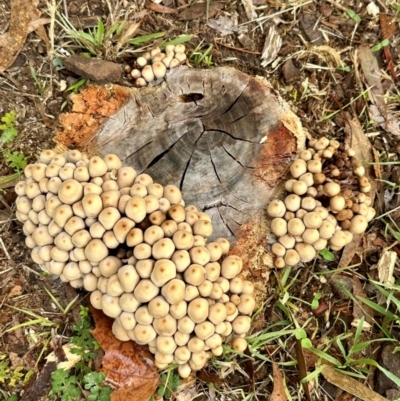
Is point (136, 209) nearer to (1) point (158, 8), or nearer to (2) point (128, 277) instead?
(2) point (128, 277)

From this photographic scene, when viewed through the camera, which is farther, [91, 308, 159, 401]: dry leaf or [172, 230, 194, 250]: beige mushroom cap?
[91, 308, 159, 401]: dry leaf

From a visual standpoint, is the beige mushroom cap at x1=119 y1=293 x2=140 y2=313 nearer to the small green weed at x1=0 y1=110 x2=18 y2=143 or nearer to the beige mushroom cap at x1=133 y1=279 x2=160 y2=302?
the beige mushroom cap at x1=133 y1=279 x2=160 y2=302

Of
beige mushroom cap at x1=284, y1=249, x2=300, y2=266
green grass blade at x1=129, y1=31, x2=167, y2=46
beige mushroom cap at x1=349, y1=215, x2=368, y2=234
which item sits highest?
green grass blade at x1=129, y1=31, x2=167, y2=46

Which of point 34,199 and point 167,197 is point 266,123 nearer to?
point 167,197

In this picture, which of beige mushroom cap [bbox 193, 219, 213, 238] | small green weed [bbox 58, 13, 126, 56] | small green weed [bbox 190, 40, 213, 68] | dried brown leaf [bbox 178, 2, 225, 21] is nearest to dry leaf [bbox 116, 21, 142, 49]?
small green weed [bbox 58, 13, 126, 56]

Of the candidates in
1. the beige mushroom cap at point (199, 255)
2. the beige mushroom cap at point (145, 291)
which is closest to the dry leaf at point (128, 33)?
the beige mushroom cap at point (199, 255)

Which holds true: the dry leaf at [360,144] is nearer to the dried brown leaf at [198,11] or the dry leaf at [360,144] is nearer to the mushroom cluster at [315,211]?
the mushroom cluster at [315,211]

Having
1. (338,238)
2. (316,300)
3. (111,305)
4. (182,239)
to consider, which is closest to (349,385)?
(316,300)
